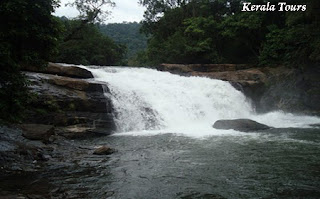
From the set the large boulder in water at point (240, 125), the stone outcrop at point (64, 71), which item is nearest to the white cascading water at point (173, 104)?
the large boulder in water at point (240, 125)

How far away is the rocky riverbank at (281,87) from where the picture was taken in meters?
19.1

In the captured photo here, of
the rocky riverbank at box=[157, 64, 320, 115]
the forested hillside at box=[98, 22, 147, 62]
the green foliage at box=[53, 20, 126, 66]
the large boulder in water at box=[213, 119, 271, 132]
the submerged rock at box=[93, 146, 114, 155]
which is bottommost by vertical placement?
the submerged rock at box=[93, 146, 114, 155]

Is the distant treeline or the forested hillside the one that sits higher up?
the forested hillside

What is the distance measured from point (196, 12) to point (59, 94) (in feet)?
79.8

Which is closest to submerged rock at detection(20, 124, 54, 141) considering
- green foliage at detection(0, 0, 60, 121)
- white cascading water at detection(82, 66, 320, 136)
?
green foliage at detection(0, 0, 60, 121)

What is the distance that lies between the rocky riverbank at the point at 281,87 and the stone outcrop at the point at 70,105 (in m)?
10.0

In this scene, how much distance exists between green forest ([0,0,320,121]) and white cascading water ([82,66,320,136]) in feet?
13.3

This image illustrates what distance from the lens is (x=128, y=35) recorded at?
209 feet

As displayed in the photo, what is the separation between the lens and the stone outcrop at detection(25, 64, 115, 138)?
11.5 meters

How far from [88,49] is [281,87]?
800 inches

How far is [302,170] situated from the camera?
21.9 ft

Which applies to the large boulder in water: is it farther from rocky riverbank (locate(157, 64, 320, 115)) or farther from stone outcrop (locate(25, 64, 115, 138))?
rocky riverbank (locate(157, 64, 320, 115))

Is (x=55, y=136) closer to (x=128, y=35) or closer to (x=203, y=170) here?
(x=203, y=170)

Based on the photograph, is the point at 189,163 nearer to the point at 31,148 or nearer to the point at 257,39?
the point at 31,148
